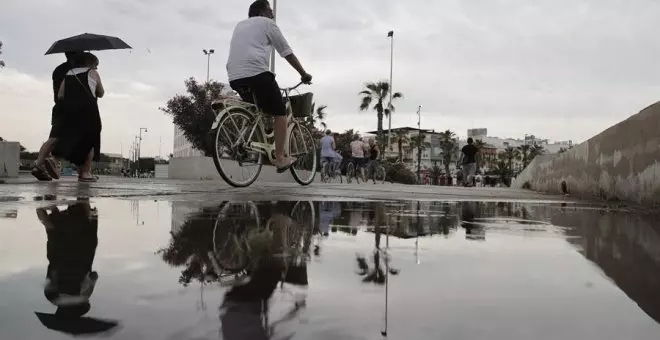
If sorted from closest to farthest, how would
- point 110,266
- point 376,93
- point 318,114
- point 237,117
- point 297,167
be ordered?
point 110,266 → point 237,117 → point 297,167 → point 318,114 → point 376,93

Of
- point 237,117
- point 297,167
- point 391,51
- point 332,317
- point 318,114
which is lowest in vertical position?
point 332,317

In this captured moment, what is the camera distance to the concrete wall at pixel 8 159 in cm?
1074

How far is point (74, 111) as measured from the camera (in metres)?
7.24

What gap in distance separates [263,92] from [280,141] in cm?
74

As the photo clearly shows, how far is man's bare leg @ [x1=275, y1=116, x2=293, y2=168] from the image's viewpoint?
6777mm

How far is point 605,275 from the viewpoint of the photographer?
2029 mm

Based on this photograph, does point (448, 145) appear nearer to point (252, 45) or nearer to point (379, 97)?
point (379, 97)

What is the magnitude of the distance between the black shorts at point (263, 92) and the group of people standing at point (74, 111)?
7.36 feet

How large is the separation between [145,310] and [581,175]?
8870 millimetres

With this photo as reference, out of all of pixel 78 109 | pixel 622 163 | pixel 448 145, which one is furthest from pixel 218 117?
pixel 448 145

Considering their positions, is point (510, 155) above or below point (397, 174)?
above

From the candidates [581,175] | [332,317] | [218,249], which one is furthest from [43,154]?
[581,175]

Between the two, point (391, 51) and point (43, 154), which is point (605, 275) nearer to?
point (43, 154)

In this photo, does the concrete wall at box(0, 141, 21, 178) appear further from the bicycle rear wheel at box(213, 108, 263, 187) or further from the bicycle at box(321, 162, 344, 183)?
the bicycle at box(321, 162, 344, 183)
